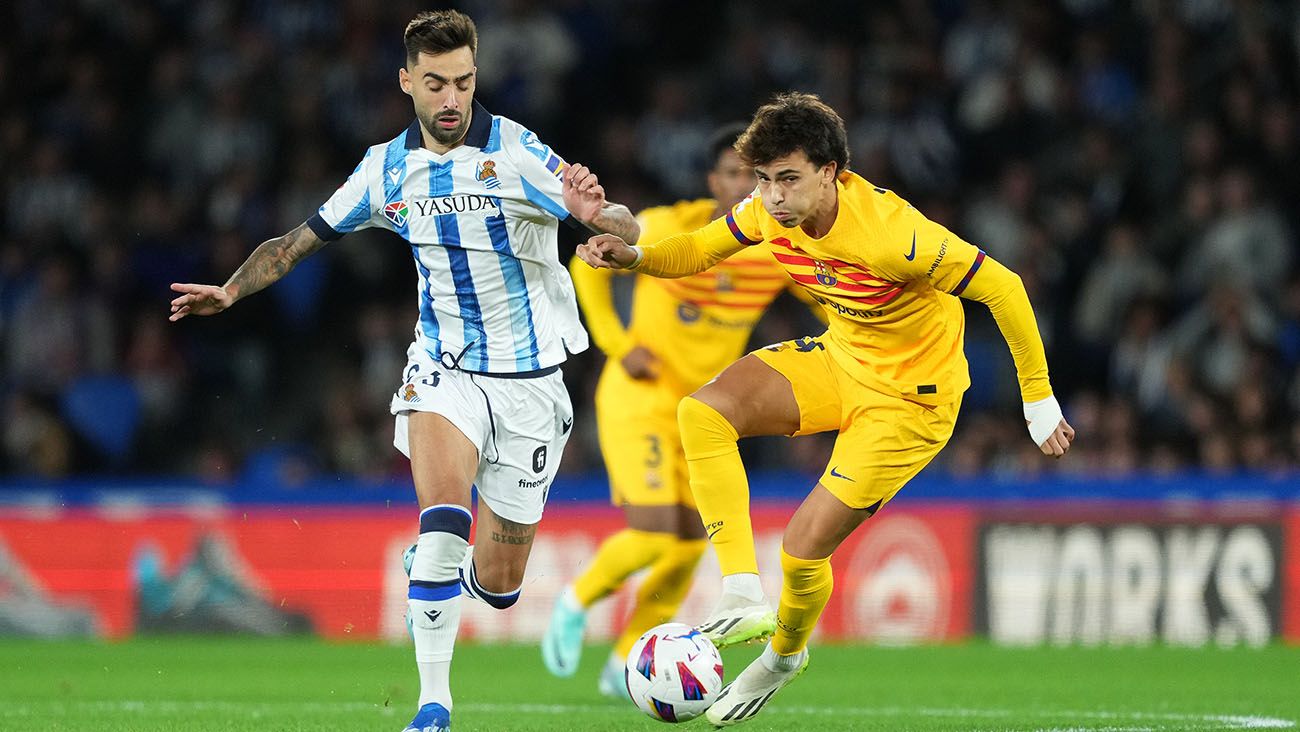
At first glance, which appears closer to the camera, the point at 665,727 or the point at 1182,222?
the point at 665,727

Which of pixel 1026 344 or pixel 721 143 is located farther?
pixel 721 143

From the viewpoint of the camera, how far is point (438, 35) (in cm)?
635

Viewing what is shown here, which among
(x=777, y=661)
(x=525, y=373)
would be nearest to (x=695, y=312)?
(x=525, y=373)

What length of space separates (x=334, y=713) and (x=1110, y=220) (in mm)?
7743

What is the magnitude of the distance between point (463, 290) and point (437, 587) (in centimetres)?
111

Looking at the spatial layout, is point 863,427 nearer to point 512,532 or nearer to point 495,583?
point 512,532

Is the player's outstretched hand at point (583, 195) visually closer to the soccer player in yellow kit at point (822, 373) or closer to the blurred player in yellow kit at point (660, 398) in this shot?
the soccer player in yellow kit at point (822, 373)

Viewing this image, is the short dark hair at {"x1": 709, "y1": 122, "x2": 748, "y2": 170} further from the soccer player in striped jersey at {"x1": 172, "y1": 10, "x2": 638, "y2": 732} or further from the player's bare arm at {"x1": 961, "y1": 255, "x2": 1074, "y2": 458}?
the player's bare arm at {"x1": 961, "y1": 255, "x2": 1074, "y2": 458}

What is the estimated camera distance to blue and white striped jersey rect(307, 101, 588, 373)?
652 cm

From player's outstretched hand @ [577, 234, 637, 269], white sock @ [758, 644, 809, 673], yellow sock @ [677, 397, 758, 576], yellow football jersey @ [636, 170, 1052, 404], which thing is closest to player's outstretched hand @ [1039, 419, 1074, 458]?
yellow football jersey @ [636, 170, 1052, 404]

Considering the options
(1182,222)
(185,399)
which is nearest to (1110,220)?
(1182,222)

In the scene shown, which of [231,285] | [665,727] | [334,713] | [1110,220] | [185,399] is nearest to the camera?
[231,285]

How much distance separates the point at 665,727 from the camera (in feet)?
22.7

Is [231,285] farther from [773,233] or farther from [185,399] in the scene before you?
[185,399]
